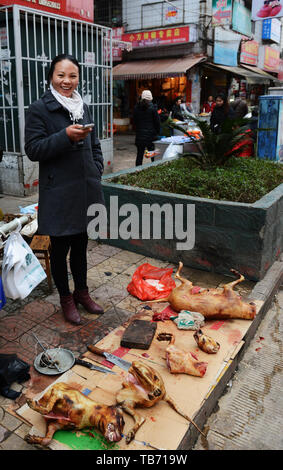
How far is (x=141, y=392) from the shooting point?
7.40 feet

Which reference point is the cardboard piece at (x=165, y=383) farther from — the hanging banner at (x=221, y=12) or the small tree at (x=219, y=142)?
the hanging banner at (x=221, y=12)

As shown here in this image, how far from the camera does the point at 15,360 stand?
2.62 meters

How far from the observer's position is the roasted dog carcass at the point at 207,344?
2747 millimetres

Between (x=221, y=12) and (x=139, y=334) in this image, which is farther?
(x=221, y=12)

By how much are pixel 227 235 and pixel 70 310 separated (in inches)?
70.0

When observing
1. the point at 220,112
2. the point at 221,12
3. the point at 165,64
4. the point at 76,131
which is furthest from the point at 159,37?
the point at 76,131

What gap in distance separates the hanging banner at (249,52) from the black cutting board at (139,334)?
19.9 m

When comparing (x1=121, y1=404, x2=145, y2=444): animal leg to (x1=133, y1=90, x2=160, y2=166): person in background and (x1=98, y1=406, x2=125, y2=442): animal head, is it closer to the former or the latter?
(x1=98, y1=406, x2=125, y2=442): animal head

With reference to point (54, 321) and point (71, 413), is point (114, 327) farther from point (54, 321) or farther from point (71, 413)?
point (71, 413)

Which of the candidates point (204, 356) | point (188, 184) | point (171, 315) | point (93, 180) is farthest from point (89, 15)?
point (204, 356)

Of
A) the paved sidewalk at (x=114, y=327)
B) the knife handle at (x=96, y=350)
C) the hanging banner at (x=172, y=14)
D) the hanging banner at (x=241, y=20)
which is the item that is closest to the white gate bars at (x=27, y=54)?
the paved sidewalk at (x=114, y=327)

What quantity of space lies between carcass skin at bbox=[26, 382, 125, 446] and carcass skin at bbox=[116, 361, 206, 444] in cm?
11

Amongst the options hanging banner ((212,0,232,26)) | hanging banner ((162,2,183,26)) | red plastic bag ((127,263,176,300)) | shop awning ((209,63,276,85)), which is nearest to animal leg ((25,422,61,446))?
red plastic bag ((127,263,176,300))

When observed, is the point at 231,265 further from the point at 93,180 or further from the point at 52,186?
the point at 52,186
